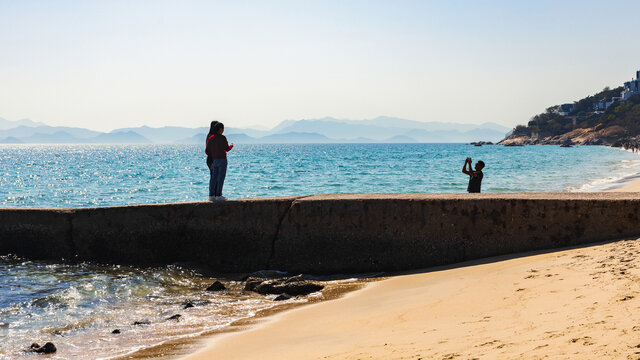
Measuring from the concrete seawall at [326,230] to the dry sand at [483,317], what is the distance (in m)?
0.54

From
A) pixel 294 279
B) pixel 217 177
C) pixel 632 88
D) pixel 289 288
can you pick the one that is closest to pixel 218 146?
pixel 217 177

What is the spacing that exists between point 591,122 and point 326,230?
157873 mm

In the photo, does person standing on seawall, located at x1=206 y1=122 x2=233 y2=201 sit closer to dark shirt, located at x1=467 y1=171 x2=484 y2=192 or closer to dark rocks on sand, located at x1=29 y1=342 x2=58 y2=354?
dark rocks on sand, located at x1=29 y1=342 x2=58 y2=354

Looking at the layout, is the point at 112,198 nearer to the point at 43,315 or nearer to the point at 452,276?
the point at 43,315

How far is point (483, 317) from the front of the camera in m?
4.32

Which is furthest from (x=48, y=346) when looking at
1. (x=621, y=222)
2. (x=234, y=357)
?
(x=621, y=222)

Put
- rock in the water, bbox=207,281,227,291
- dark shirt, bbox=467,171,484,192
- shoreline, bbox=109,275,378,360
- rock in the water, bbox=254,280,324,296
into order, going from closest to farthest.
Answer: shoreline, bbox=109,275,378,360
rock in the water, bbox=254,280,324,296
rock in the water, bbox=207,281,227,291
dark shirt, bbox=467,171,484,192

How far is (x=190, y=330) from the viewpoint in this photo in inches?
205

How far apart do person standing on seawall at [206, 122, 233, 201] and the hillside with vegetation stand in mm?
107158

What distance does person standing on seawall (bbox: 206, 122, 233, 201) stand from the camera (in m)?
8.63

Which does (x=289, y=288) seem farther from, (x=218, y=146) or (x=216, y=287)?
(x=218, y=146)

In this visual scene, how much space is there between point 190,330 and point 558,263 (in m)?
3.76

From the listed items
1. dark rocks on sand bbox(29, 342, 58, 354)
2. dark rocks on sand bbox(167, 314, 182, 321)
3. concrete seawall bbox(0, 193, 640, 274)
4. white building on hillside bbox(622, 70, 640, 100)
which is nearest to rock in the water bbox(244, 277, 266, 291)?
concrete seawall bbox(0, 193, 640, 274)

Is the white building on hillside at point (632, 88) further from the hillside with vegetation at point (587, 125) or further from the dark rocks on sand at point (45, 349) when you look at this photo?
the dark rocks on sand at point (45, 349)
